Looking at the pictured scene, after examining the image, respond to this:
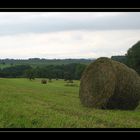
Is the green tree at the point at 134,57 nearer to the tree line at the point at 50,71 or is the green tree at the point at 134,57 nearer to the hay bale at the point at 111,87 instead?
the tree line at the point at 50,71

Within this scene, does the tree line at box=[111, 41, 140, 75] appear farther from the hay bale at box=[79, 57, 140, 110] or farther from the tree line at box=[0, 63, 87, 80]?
the hay bale at box=[79, 57, 140, 110]

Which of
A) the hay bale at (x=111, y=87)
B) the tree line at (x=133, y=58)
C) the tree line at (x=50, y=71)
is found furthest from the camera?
the tree line at (x=133, y=58)

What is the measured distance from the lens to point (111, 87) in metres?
12.2

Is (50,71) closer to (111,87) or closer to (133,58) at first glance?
(133,58)

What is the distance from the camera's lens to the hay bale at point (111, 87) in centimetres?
1223

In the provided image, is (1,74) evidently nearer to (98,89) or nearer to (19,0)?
(98,89)

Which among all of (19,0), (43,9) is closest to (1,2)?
(19,0)

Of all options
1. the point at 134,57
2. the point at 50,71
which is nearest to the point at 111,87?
the point at 50,71

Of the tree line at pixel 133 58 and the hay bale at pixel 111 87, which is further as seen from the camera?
the tree line at pixel 133 58

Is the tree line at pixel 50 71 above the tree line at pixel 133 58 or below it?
below

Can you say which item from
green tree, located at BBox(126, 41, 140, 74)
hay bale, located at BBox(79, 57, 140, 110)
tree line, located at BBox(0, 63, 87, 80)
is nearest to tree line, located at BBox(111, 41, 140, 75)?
green tree, located at BBox(126, 41, 140, 74)

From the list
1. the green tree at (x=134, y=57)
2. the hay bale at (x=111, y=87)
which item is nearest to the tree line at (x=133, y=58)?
the green tree at (x=134, y=57)

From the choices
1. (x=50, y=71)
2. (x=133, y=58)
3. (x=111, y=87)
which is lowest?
(x=50, y=71)

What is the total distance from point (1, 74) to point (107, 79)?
17246mm
